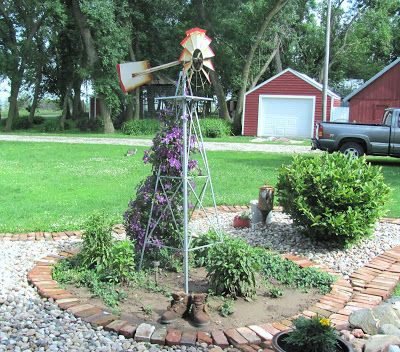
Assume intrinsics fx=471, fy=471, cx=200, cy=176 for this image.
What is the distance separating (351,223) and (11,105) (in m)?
28.9

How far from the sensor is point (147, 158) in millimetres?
4219

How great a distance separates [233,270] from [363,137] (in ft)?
36.5

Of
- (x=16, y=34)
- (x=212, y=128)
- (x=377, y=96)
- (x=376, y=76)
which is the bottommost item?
(x=212, y=128)

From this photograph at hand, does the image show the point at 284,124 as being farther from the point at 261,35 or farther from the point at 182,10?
the point at 182,10

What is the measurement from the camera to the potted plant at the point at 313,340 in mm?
2566

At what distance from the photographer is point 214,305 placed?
357 cm

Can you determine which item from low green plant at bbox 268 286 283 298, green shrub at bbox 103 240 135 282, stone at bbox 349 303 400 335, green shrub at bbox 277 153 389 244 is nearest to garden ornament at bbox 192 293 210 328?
low green plant at bbox 268 286 283 298

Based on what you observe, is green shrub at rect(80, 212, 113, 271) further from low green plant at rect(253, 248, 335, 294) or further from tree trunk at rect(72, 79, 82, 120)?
tree trunk at rect(72, 79, 82, 120)

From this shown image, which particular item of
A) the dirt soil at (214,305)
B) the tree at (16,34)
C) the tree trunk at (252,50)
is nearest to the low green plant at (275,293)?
the dirt soil at (214,305)

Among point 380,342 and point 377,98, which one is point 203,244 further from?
point 377,98

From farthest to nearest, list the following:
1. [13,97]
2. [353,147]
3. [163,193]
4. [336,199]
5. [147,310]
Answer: [13,97], [353,147], [336,199], [163,193], [147,310]

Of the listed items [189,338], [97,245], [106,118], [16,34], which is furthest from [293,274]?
[16,34]

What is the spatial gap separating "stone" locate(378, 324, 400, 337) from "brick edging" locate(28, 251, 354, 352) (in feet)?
1.07

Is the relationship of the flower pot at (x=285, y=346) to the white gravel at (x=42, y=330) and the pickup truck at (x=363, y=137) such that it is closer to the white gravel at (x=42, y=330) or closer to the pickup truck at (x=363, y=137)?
the white gravel at (x=42, y=330)
